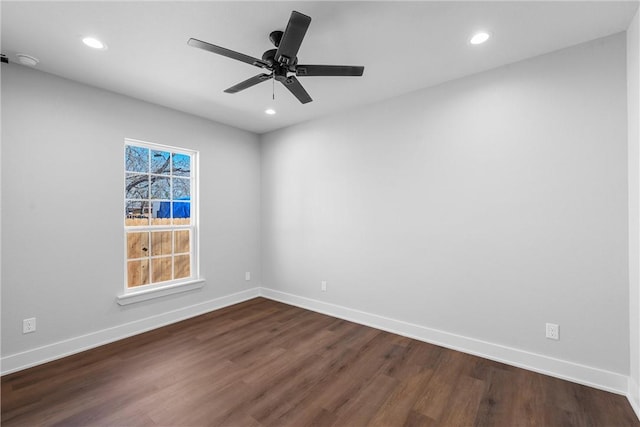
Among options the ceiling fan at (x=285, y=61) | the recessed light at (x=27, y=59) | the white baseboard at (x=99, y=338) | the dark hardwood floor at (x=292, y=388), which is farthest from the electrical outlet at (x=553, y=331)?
the recessed light at (x=27, y=59)

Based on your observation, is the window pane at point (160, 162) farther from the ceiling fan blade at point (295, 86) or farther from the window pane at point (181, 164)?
the ceiling fan blade at point (295, 86)

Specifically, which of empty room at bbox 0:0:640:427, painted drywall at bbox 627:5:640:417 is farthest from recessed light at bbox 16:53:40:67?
painted drywall at bbox 627:5:640:417

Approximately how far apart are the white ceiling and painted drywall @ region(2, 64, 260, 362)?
27 cm

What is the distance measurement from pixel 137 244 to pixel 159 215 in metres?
0.43

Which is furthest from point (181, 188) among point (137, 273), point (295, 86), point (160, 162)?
point (295, 86)

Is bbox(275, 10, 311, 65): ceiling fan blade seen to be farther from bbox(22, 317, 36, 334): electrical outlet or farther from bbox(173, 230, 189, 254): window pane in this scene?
bbox(22, 317, 36, 334): electrical outlet

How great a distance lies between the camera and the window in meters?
3.32

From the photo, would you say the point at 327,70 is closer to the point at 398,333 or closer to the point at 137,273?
the point at 398,333

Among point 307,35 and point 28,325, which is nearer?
point 307,35

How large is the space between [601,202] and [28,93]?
16.0 ft

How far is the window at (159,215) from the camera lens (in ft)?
10.9

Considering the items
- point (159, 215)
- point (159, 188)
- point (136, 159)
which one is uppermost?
point (136, 159)

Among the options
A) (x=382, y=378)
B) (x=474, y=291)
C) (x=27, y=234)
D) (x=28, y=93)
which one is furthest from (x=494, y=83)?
(x=27, y=234)

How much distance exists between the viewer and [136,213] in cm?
337
